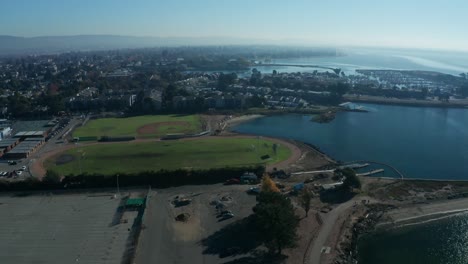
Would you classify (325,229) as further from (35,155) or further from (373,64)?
(373,64)

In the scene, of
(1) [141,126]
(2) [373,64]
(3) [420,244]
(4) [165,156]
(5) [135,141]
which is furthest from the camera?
(2) [373,64]

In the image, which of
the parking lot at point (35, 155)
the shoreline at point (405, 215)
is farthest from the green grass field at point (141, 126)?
the shoreline at point (405, 215)

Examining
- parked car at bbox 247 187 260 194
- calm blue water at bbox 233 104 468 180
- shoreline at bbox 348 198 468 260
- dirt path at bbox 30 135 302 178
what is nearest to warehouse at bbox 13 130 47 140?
dirt path at bbox 30 135 302 178

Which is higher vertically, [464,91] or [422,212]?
[464,91]

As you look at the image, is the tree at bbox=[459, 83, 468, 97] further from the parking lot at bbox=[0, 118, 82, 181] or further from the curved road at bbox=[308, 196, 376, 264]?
the parking lot at bbox=[0, 118, 82, 181]

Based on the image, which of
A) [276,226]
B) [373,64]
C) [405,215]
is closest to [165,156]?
[276,226]

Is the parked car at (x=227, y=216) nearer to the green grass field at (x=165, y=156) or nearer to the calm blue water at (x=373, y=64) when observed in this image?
the green grass field at (x=165, y=156)
